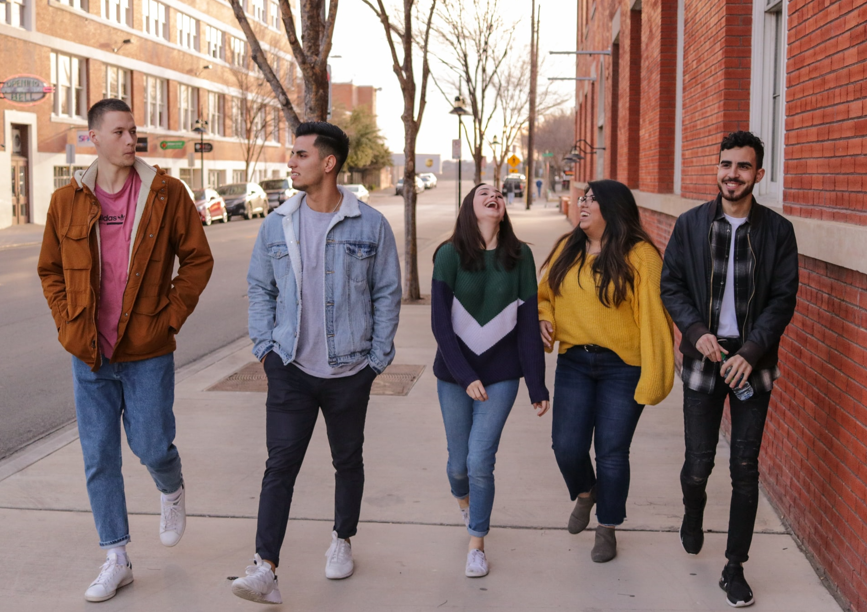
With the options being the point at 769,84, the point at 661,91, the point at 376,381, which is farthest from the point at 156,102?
the point at 769,84

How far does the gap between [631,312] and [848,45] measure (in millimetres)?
1455

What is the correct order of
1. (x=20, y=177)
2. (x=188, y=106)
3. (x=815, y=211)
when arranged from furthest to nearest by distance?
(x=188, y=106)
(x=20, y=177)
(x=815, y=211)

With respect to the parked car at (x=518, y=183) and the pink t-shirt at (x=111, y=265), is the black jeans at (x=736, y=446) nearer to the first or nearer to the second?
the pink t-shirt at (x=111, y=265)

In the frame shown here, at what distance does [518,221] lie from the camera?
38625 mm

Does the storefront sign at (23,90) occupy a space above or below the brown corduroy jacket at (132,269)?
above

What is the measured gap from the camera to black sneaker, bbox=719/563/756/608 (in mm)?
4105

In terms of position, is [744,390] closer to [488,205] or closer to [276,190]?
[488,205]

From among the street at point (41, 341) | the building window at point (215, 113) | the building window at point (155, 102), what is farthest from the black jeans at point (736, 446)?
the building window at point (215, 113)

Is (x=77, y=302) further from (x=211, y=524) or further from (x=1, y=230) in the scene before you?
(x=1, y=230)

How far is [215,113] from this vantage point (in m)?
56.6

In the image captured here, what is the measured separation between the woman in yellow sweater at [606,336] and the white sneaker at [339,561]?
109 centimetres

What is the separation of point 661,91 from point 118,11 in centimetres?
3853

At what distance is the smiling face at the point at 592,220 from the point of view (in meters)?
4.58

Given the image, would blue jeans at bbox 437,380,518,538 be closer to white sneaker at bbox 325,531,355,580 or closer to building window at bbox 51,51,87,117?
white sneaker at bbox 325,531,355,580
